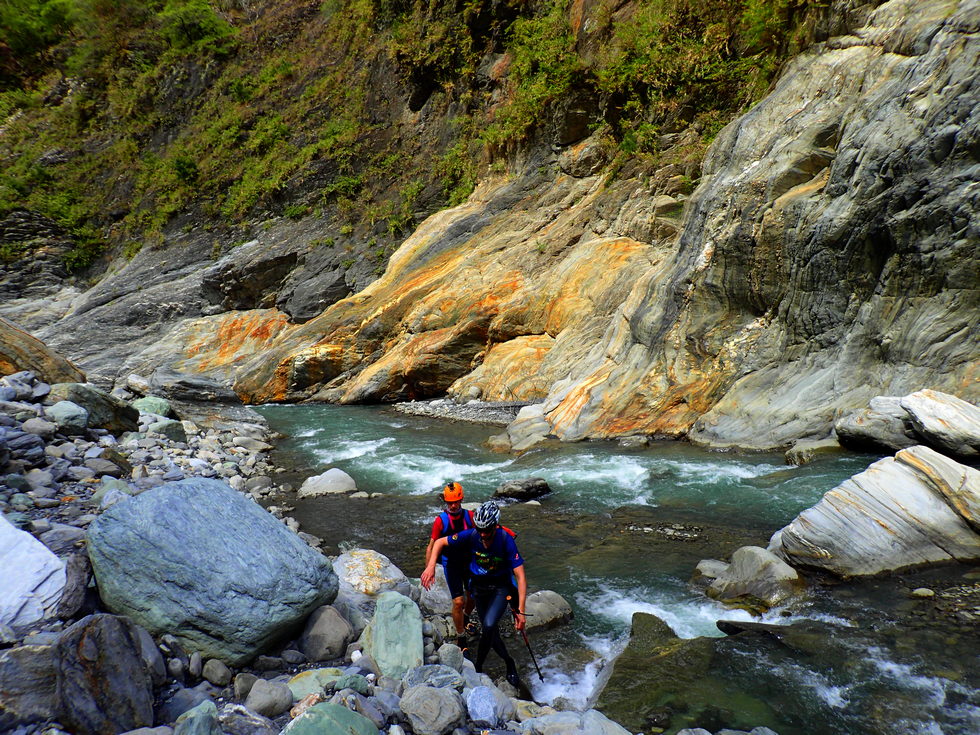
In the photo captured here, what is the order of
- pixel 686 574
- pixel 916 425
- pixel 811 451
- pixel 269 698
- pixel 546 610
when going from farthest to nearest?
pixel 811 451
pixel 916 425
pixel 686 574
pixel 546 610
pixel 269 698

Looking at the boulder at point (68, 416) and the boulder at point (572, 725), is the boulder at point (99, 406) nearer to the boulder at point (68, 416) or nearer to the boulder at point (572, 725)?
the boulder at point (68, 416)

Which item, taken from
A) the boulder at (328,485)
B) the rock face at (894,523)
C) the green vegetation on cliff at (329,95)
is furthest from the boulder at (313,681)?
the green vegetation on cliff at (329,95)

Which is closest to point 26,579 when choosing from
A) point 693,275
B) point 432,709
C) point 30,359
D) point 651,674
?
point 432,709

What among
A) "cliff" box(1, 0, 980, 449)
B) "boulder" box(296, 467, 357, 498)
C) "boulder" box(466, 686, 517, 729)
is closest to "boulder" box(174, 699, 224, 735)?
"boulder" box(466, 686, 517, 729)

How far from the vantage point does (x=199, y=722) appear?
3.15 meters

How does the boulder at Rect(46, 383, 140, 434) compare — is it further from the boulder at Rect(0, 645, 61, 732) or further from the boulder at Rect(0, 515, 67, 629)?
the boulder at Rect(0, 645, 61, 732)

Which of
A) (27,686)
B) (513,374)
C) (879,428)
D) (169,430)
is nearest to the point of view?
(27,686)

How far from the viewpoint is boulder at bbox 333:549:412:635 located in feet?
18.3

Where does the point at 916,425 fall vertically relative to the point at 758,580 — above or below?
above

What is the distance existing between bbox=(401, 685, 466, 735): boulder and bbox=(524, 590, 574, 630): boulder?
1.94m

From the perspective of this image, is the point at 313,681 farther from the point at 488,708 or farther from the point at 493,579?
the point at 493,579

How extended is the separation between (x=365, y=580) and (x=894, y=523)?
18.7 ft

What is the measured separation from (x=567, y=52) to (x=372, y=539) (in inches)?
845

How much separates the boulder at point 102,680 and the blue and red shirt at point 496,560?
2.65 meters
